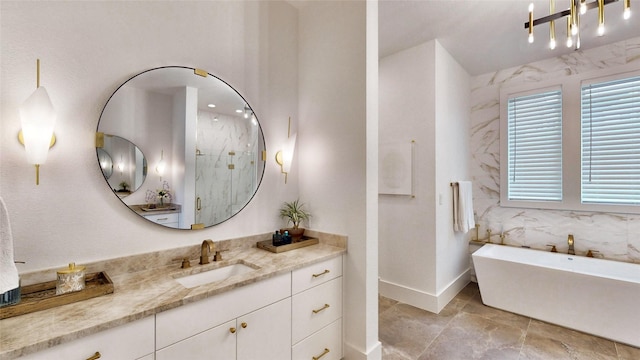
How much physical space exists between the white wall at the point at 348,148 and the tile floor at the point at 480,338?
0.46 meters

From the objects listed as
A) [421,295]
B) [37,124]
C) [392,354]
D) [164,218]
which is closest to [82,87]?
[37,124]

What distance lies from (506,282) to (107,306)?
3.32m

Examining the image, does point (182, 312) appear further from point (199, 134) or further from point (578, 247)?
point (578, 247)

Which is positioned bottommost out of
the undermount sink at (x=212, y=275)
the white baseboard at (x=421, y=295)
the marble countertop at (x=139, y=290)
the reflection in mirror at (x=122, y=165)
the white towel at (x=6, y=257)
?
the white baseboard at (x=421, y=295)

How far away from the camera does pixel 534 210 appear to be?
134 inches

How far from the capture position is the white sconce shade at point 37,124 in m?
1.21

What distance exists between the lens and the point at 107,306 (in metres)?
1.14

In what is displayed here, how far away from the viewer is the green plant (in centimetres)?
227

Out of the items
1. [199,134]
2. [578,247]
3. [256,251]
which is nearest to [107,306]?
[256,251]

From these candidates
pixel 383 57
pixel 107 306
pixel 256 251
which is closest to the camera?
pixel 107 306

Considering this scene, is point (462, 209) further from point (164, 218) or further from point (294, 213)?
point (164, 218)

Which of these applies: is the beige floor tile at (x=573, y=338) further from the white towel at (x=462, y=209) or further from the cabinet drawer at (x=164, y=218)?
the cabinet drawer at (x=164, y=218)

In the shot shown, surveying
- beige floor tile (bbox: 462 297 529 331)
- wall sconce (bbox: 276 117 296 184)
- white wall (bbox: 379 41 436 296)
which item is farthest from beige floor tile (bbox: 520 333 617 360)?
wall sconce (bbox: 276 117 296 184)

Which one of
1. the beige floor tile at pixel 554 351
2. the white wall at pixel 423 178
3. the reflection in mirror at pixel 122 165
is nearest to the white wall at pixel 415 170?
the white wall at pixel 423 178
